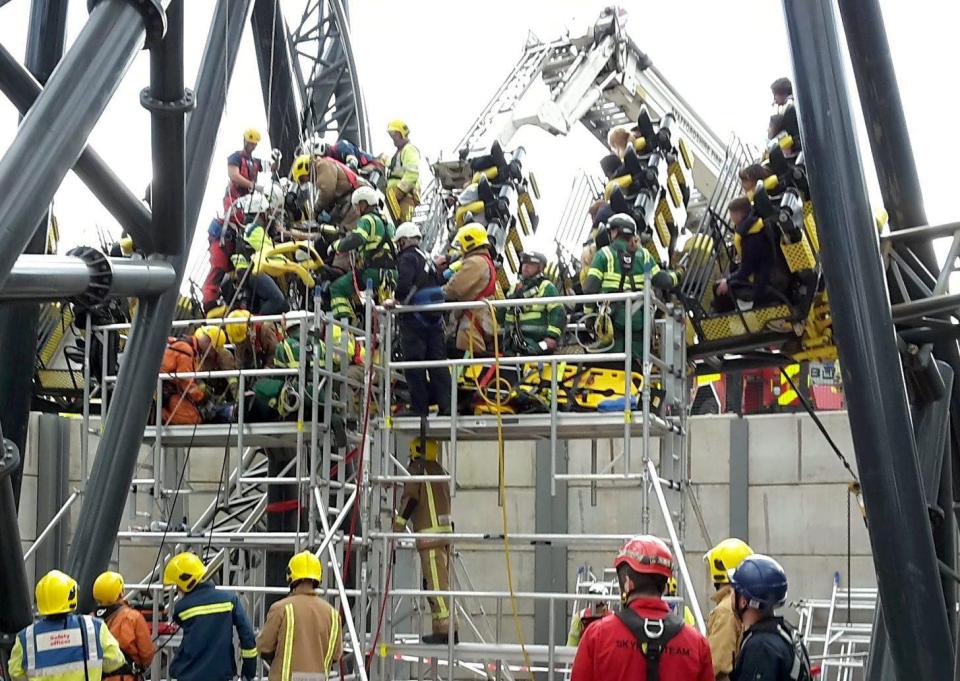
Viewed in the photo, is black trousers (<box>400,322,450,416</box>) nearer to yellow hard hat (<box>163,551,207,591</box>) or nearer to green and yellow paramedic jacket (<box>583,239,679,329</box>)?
green and yellow paramedic jacket (<box>583,239,679,329</box>)

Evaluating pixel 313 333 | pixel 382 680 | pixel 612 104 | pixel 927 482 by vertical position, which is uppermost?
pixel 612 104

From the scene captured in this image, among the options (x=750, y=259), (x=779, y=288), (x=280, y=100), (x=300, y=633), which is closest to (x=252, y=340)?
(x=300, y=633)

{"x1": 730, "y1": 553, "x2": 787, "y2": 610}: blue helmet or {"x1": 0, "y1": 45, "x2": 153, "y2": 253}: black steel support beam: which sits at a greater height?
{"x1": 0, "y1": 45, "x2": 153, "y2": 253}: black steel support beam

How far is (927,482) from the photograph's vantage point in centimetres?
1016

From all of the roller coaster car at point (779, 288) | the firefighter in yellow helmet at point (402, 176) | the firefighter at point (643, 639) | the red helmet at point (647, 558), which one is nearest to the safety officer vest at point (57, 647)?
the firefighter at point (643, 639)

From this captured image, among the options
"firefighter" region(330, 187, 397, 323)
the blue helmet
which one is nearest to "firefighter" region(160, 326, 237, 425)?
"firefighter" region(330, 187, 397, 323)

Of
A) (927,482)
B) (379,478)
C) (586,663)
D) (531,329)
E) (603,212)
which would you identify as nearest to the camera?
(586,663)

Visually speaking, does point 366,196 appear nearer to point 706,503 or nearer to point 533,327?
point 533,327

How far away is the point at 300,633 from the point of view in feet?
34.0

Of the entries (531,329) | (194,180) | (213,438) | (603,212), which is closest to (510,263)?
(603,212)

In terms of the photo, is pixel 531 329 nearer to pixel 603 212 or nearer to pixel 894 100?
pixel 603 212

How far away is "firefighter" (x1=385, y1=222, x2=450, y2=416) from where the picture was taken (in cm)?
1281

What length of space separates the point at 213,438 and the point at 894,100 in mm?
6770

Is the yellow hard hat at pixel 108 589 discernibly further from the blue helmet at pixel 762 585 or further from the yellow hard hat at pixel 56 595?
the blue helmet at pixel 762 585
